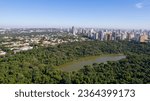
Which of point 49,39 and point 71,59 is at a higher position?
point 49,39

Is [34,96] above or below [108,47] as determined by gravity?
above

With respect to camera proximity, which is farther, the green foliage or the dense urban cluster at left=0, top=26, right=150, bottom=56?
the dense urban cluster at left=0, top=26, right=150, bottom=56

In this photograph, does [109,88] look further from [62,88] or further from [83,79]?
[83,79]

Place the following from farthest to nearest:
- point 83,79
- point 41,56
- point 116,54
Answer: point 116,54 < point 41,56 < point 83,79

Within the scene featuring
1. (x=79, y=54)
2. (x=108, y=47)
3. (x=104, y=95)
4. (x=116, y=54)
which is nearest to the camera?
(x=104, y=95)

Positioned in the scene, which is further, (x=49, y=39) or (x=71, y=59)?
(x=49, y=39)

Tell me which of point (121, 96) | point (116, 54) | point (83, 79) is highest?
point (121, 96)

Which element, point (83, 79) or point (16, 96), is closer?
point (16, 96)

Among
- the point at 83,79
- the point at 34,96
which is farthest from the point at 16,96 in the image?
the point at 83,79

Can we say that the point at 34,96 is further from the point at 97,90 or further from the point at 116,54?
the point at 116,54

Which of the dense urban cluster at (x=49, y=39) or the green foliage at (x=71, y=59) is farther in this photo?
the dense urban cluster at (x=49, y=39)

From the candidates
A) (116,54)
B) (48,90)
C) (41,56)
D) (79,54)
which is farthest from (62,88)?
(116,54)
